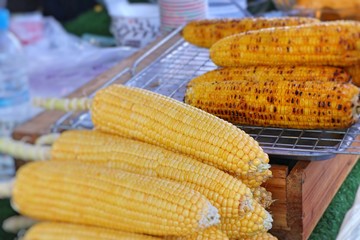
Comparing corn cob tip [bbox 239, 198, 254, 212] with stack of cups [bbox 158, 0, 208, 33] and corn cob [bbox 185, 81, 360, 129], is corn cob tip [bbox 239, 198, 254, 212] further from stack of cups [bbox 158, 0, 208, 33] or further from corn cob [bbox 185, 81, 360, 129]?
stack of cups [bbox 158, 0, 208, 33]

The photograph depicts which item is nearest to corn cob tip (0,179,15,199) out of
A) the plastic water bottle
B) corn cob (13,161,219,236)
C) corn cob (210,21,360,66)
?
corn cob (13,161,219,236)

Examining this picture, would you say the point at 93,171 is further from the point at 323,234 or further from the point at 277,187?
the point at 323,234

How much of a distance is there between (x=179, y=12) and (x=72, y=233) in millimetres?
1522

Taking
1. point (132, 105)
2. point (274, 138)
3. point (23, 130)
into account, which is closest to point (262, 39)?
point (274, 138)

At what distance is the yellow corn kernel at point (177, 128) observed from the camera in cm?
136

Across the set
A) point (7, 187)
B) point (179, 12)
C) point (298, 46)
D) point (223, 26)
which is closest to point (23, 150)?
point (7, 187)

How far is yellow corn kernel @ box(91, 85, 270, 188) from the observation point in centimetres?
136

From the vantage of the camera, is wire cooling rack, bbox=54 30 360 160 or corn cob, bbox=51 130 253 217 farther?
wire cooling rack, bbox=54 30 360 160

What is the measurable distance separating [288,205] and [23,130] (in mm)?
874

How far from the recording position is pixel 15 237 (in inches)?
66.2

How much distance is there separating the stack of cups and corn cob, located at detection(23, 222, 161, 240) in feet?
4.80

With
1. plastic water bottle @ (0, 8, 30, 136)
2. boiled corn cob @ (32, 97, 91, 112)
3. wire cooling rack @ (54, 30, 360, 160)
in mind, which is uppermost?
boiled corn cob @ (32, 97, 91, 112)

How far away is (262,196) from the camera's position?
4.69 ft

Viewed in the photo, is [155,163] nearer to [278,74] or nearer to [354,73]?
[278,74]
